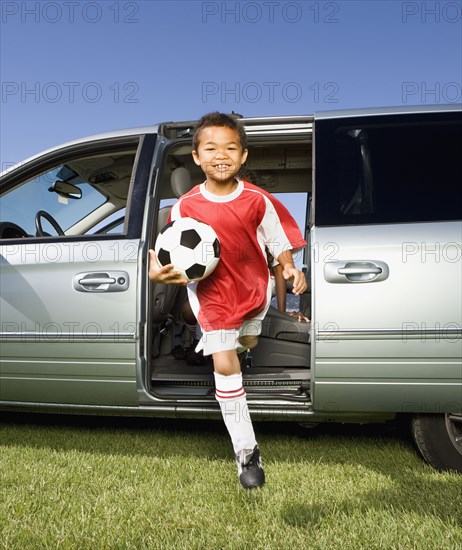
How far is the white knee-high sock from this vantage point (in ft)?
7.65

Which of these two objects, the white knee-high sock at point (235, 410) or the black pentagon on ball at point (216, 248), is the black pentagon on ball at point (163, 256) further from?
the white knee-high sock at point (235, 410)

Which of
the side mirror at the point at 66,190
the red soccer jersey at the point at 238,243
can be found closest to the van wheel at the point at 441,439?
the red soccer jersey at the point at 238,243

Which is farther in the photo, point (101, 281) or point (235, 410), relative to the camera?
point (101, 281)

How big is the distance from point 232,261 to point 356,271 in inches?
21.8

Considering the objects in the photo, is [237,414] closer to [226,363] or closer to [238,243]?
[226,363]

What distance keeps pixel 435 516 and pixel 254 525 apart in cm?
64

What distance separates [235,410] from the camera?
2.38m

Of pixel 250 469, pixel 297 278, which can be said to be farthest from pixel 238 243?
pixel 250 469

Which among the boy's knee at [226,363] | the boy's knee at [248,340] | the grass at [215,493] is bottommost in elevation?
the grass at [215,493]

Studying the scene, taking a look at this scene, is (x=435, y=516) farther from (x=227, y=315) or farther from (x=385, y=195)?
(x=385, y=195)

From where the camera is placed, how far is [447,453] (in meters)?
2.47

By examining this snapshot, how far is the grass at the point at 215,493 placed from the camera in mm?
1796

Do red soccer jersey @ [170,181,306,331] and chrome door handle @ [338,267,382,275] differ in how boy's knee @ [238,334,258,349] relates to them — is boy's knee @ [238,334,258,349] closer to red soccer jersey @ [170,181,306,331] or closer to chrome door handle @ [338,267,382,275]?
red soccer jersey @ [170,181,306,331]

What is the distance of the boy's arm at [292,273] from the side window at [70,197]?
42.5 inches
